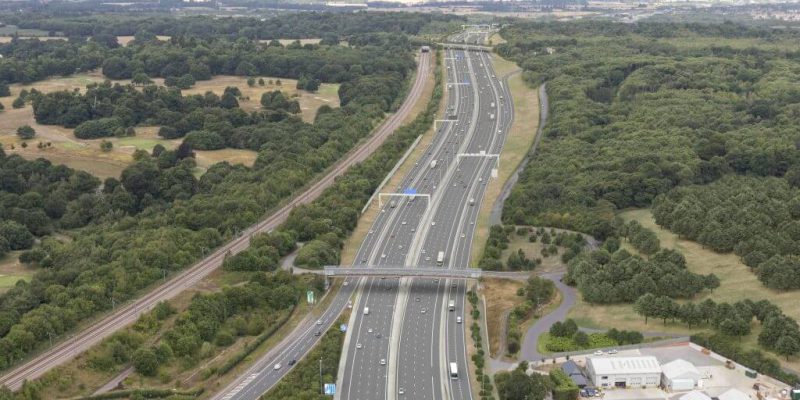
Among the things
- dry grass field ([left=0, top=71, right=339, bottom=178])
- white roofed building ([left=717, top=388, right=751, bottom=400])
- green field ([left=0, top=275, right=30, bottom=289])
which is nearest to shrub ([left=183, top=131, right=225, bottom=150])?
dry grass field ([left=0, top=71, right=339, bottom=178])

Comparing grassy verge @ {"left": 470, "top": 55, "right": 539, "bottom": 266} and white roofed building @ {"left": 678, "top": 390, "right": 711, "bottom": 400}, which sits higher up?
white roofed building @ {"left": 678, "top": 390, "right": 711, "bottom": 400}

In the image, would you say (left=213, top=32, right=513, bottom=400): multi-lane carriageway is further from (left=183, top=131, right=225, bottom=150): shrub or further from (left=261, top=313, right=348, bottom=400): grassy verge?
(left=183, top=131, right=225, bottom=150): shrub

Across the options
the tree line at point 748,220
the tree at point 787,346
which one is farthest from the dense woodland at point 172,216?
the tree at point 787,346

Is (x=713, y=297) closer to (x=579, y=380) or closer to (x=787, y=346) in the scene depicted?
(x=787, y=346)

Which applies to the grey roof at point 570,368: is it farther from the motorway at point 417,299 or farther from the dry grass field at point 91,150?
the dry grass field at point 91,150

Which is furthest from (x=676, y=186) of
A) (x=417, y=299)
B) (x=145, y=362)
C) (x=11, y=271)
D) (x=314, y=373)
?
(x=11, y=271)

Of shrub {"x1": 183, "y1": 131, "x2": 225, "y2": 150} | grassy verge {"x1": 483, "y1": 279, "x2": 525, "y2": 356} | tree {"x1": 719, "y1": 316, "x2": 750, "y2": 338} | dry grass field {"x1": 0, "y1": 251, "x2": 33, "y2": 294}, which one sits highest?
tree {"x1": 719, "y1": 316, "x2": 750, "y2": 338}
